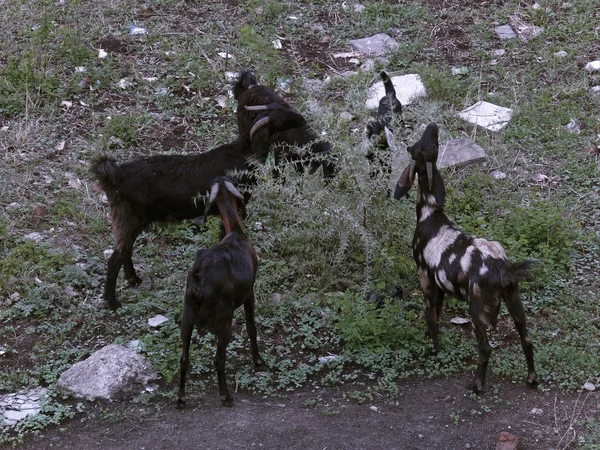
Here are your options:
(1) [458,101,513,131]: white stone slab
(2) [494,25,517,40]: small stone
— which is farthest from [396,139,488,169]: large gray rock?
(2) [494,25,517,40]: small stone

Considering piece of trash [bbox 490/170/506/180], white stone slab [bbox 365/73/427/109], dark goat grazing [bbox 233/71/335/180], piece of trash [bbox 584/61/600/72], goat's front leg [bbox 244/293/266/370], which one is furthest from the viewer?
piece of trash [bbox 584/61/600/72]

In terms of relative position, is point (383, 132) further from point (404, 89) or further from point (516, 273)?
point (516, 273)

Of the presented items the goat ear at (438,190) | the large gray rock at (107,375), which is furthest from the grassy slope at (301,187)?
the goat ear at (438,190)

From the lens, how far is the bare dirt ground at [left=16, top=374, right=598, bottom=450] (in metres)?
5.64

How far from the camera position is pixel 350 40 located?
38.1 ft

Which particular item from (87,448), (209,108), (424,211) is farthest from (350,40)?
(87,448)

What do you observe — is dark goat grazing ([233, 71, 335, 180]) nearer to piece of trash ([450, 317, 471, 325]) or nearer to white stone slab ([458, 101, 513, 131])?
piece of trash ([450, 317, 471, 325])

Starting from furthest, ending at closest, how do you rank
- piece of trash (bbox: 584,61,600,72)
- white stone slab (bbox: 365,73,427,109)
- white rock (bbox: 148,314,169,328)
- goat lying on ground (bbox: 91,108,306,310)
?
piece of trash (bbox: 584,61,600,72), white stone slab (bbox: 365,73,427,109), goat lying on ground (bbox: 91,108,306,310), white rock (bbox: 148,314,169,328)

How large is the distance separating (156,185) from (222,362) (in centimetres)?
211

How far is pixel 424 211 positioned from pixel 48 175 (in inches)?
172

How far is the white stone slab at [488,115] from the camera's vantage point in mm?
9883

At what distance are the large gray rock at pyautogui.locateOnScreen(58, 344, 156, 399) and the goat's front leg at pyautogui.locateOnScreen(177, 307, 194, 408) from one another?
1.38 ft

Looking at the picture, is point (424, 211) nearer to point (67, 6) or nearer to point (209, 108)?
point (209, 108)

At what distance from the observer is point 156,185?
293 inches
